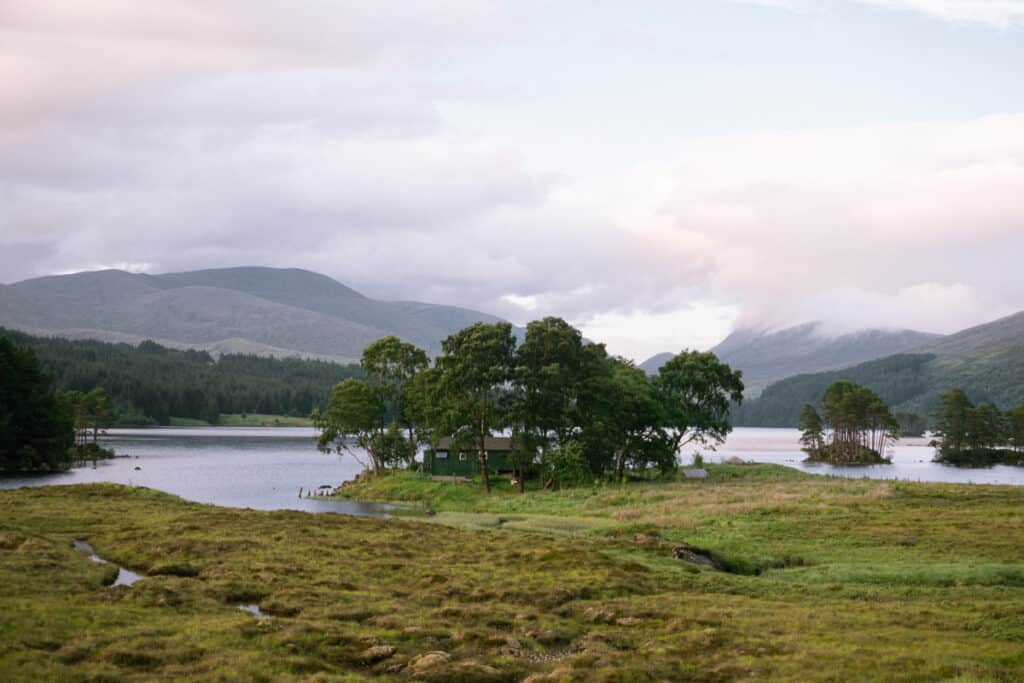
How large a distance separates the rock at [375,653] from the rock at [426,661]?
2.63ft

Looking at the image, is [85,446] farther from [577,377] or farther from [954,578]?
[954,578]

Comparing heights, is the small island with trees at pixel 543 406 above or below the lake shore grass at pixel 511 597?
above

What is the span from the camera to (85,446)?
149 metres

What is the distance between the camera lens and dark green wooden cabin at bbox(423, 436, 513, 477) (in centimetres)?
9781

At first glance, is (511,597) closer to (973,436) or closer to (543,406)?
(543,406)

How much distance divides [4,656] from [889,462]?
174 metres

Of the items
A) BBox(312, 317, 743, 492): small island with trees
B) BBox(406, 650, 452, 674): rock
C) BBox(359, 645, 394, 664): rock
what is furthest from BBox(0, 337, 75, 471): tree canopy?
BBox(406, 650, 452, 674): rock

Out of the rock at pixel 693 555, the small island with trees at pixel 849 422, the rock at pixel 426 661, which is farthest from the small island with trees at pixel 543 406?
the small island with trees at pixel 849 422

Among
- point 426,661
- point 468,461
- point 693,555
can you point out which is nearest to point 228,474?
point 468,461

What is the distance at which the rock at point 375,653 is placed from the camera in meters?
22.8

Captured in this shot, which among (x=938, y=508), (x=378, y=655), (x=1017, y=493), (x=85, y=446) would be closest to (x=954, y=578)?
(x=378, y=655)

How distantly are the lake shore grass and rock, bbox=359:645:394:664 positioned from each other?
0.05 metres

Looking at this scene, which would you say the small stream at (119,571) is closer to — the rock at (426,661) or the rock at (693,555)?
the rock at (426,661)

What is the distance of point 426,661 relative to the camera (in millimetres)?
22328
